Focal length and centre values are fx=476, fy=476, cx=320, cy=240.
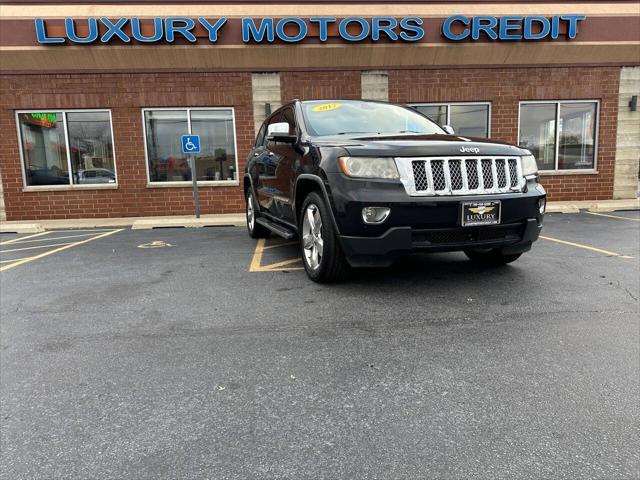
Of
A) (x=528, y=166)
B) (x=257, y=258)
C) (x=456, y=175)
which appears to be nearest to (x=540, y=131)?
(x=528, y=166)

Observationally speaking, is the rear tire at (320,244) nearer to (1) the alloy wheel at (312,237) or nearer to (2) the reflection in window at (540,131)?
(1) the alloy wheel at (312,237)

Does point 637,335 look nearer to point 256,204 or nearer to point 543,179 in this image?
point 256,204

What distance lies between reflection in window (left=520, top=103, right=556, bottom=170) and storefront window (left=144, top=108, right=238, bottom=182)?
772 cm

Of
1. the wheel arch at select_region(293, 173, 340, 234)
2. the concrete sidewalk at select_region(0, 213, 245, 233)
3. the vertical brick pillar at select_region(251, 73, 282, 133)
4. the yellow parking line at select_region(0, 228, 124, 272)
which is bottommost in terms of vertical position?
the yellow parking line at select_region(0, 228, 124, 272)

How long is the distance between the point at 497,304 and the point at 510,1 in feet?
35.0

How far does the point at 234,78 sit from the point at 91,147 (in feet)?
13.1

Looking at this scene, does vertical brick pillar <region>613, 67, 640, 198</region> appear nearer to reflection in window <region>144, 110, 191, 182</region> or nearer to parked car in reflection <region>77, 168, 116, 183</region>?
reflection in window <region>144, 110, 191, 182</region>

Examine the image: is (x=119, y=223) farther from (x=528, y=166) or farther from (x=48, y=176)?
(x=528, y=166)

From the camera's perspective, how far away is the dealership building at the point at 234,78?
36.4 ft

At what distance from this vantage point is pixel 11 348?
129 inches

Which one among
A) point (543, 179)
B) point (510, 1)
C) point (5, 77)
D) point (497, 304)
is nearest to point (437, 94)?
point (510, 1)

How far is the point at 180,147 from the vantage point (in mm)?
12148

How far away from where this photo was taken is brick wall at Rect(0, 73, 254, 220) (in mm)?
11383

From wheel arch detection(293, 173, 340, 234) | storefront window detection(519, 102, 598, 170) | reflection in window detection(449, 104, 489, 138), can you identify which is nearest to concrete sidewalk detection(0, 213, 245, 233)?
wheel arch detection(293, 173, 340, 234)
